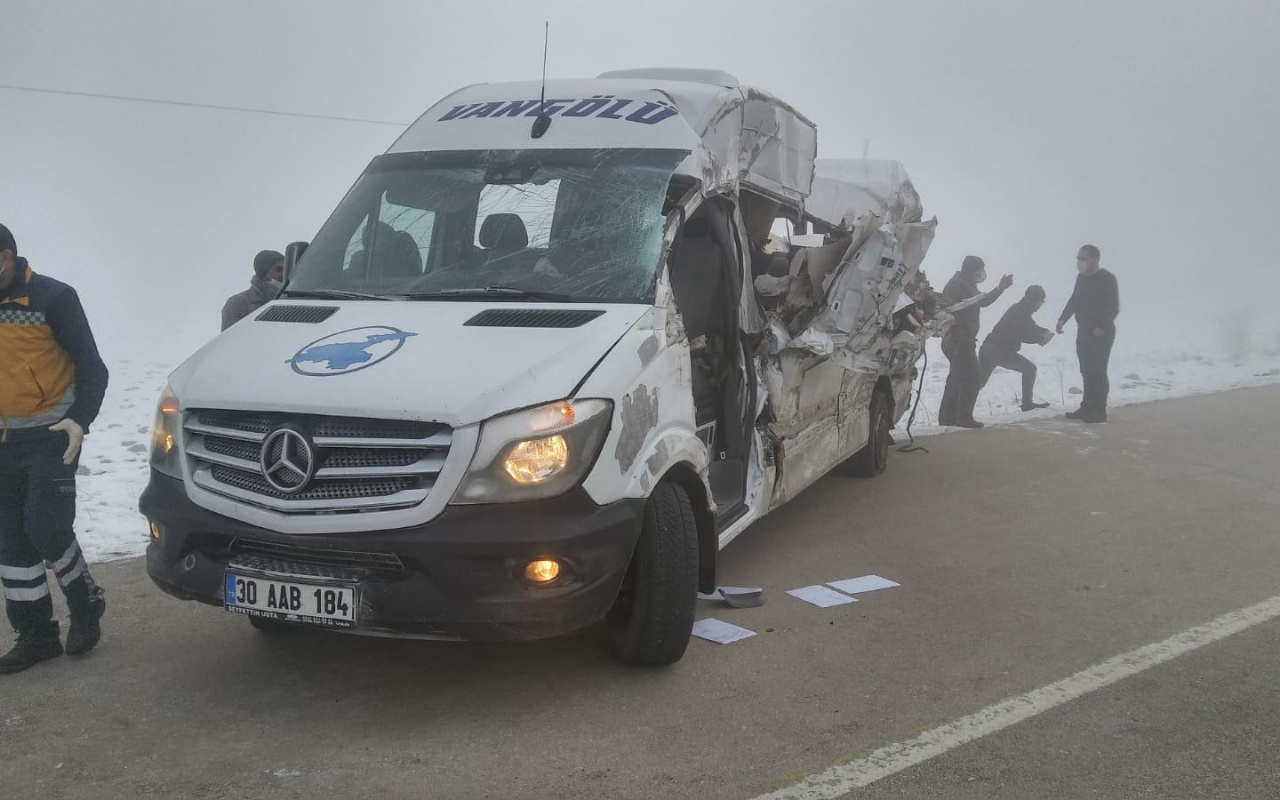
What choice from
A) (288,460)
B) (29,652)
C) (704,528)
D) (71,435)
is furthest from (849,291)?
(29,652)

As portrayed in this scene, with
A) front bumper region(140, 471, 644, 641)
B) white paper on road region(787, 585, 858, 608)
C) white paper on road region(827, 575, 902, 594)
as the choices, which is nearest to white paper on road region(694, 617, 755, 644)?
white paper on road region(787, 585, 858, 608)

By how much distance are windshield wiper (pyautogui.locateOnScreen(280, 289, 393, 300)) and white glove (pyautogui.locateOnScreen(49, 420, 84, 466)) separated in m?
1.06

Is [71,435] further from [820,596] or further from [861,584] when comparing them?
[861,584]

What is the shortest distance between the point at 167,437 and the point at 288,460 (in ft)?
2.43

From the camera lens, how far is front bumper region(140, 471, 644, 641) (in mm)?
3850

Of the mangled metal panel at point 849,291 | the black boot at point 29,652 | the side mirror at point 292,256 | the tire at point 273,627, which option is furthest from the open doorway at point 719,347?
the black boot at point 29,652

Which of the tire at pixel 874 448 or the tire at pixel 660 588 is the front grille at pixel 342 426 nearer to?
the tire at pixel 660 588

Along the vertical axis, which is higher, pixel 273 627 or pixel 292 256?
pixel 292 256

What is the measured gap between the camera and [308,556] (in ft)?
13.3

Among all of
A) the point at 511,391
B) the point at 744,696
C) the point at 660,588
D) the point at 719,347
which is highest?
the point at 511,391

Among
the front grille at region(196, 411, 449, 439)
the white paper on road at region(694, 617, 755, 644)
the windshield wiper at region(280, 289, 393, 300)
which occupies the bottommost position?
the white paper on road at region(694, 617, 755, 644)

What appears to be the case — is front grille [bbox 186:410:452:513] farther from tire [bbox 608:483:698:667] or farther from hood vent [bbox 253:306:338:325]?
tire [bbox 608:483:698:667]

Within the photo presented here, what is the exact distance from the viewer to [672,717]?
4.18m

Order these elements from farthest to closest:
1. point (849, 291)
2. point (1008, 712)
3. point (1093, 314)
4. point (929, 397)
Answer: point (929, 397) → point (1093, 314) → point (849, 291) → point (1008, 712)
